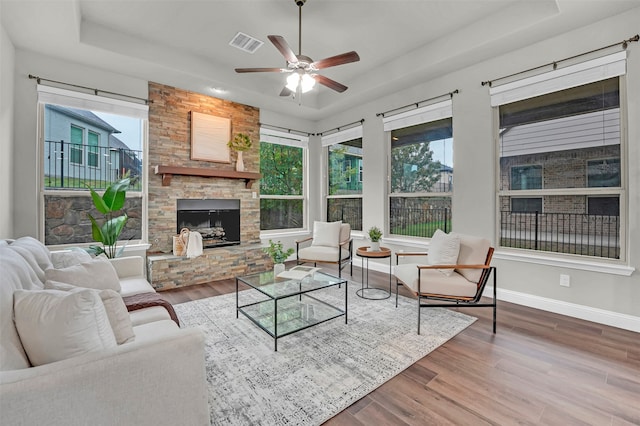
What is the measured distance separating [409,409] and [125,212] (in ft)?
14.4

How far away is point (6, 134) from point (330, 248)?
404 cm

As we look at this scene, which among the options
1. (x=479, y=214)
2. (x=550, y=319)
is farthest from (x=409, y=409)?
(x=479, y=214)

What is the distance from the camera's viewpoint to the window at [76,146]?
3861mm

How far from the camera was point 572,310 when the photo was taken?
3086 millimetres

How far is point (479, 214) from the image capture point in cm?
384

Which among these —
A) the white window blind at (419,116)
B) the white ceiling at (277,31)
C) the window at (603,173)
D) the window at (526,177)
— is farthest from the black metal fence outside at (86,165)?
the window at (603,173)

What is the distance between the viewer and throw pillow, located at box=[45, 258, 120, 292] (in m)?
1.95

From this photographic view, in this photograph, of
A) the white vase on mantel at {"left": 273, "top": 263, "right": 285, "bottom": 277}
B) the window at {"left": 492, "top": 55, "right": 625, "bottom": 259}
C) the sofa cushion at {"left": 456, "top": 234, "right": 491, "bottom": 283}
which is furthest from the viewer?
the white vase on mantel at {"left": 273, "top": 263, "right": 285, "bottom": 277}

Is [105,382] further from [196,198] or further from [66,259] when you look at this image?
[196,198]

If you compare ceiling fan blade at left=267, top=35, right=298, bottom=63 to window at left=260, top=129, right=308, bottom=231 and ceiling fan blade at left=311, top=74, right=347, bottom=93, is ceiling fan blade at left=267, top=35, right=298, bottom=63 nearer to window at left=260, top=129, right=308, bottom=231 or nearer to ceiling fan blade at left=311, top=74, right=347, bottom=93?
ceiling fan blade at left=311, top=74, right=347, bottom=93

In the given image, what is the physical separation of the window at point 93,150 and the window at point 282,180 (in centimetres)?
254

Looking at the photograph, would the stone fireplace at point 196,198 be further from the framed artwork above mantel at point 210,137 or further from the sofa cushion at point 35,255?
the sofa cushion at point 35,255

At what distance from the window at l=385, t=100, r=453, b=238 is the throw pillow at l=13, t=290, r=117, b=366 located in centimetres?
415

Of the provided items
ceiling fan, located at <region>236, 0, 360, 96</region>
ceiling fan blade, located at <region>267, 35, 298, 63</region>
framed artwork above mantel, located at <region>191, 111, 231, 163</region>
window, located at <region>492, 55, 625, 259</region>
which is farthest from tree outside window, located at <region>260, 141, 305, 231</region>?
window, located at <region>492, 55, 625, 259</region>
